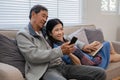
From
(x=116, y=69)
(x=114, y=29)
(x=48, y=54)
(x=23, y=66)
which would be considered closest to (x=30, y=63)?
(x=23, y=66)

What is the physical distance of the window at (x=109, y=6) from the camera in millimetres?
3951

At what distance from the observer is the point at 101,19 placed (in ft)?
12.7

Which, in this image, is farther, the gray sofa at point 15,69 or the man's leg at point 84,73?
the man's leg at point 84,73

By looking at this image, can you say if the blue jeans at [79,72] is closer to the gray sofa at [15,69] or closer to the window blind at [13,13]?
the gray sofa at [15,69]

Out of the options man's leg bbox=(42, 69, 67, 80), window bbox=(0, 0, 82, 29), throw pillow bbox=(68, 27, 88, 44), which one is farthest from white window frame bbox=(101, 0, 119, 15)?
man's leg bbox=(42, 69, 67, 80)

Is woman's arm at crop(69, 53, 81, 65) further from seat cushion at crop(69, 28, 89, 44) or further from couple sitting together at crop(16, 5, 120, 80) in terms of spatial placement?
seat cushion at crop(69, 28, 89, 44)

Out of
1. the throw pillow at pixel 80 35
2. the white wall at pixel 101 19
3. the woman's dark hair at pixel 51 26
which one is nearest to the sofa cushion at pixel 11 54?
the woman's dark hair at pixel 51 26

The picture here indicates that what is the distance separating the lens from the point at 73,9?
3.38m

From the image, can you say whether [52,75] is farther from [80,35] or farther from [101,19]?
[101,19]

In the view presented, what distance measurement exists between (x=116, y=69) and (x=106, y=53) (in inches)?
9.2

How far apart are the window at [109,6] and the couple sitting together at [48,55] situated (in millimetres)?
1994

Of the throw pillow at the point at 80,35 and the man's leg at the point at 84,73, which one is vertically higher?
the throw pillow at the point at 80,35

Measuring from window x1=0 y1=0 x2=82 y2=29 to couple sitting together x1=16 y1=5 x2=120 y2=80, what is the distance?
0.65m

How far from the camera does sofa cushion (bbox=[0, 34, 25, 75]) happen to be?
5.70ft
